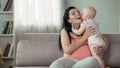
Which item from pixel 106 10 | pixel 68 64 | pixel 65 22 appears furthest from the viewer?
pixel 106 10

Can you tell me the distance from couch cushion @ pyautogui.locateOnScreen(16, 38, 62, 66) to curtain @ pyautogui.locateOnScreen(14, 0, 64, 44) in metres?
1.10

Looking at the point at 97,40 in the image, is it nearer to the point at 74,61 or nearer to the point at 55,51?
the point at 74,61

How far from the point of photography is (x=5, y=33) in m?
3.78

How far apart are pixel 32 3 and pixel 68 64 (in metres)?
1.80

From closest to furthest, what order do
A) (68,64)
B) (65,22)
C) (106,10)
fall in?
1. (68,64)
2. (65,22)
3. (106,10)

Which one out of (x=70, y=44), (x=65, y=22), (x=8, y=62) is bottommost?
(x=8, y=62)

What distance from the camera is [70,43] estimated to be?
256 cm

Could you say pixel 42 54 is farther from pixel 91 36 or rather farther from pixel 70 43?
pixel 91 36

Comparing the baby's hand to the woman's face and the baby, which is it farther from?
the woman's face

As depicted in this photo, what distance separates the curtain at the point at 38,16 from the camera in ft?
12.6

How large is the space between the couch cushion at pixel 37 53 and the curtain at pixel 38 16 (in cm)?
110

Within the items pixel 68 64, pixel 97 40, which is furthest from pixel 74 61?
pixel 97 40

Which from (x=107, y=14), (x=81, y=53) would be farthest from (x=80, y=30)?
(x=107, y=14)

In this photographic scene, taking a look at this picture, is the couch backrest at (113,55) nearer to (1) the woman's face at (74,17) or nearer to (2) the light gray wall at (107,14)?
(1) the woman's face at (74,17)
